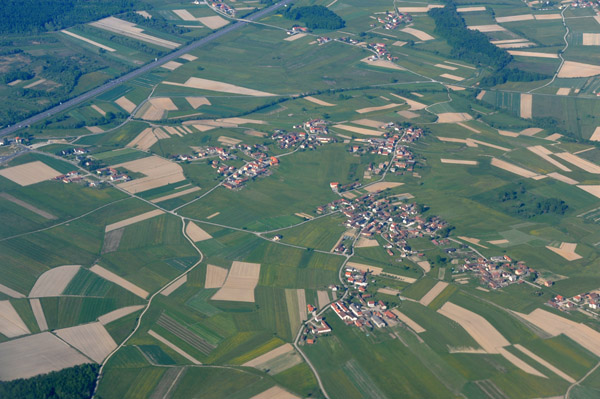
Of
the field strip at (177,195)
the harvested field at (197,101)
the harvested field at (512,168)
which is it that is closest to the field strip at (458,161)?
the harvested field at (512,168)

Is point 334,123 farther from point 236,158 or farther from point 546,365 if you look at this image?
point 546,365

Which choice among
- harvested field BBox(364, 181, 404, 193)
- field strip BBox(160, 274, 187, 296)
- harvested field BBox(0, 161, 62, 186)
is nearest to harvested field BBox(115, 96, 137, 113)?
harvested field BBox(0, 161, 62, 186)

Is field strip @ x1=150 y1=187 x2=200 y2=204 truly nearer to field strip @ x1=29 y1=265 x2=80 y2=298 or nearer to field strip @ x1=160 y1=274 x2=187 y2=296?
field strip @ x1=29 y1=265 x2=80 y2=298

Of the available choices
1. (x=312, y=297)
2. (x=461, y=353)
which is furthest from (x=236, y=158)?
(x=461, y=353)

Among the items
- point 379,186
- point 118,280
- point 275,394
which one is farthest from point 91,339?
point 379,186

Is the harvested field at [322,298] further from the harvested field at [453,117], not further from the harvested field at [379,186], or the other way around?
the harvested field at [453,117]

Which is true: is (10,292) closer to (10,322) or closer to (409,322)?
(10,322)
